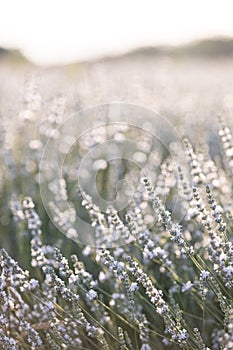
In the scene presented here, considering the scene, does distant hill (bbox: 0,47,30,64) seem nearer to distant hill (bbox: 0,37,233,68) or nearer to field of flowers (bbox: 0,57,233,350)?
distant hill (bbox: 0,37,233,68)

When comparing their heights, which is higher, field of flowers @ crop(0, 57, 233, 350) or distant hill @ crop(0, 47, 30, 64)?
distant hill @ crop(0, 47, 30, 64)

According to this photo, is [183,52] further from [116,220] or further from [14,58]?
[116,220]

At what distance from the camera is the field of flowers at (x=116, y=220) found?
2143mm

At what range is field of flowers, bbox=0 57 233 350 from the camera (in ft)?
7.03

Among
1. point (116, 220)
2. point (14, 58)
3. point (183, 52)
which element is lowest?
point (116, 220)

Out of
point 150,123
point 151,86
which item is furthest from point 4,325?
point 151,86

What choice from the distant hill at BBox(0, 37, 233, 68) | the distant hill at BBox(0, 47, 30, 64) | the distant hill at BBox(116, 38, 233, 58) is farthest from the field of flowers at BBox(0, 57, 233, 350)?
the distant hill at BBox(116, 38, 233, 58)

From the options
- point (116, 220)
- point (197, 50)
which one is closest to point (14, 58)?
point (197, 50)

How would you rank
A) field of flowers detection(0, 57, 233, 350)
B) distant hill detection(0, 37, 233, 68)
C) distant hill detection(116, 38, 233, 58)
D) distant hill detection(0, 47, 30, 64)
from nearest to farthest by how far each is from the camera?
field of flowers detection(0, 57, 233, 350), distant hill detection(0, 47, 30, 64), distant hill detection(0, 37, 233, 68), distant hill detection(116, 38, 233, 58)

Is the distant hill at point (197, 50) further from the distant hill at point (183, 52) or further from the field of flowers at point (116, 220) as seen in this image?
the field of flowers at point (116, 220)

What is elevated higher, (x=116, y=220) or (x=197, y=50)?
(x=197, y=50)

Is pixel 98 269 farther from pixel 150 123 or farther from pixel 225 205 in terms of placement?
pixel 150 123

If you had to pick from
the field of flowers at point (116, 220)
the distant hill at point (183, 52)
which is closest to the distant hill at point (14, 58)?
the distant hill at point (183, 52)

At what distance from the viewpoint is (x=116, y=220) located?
88.4 inches
